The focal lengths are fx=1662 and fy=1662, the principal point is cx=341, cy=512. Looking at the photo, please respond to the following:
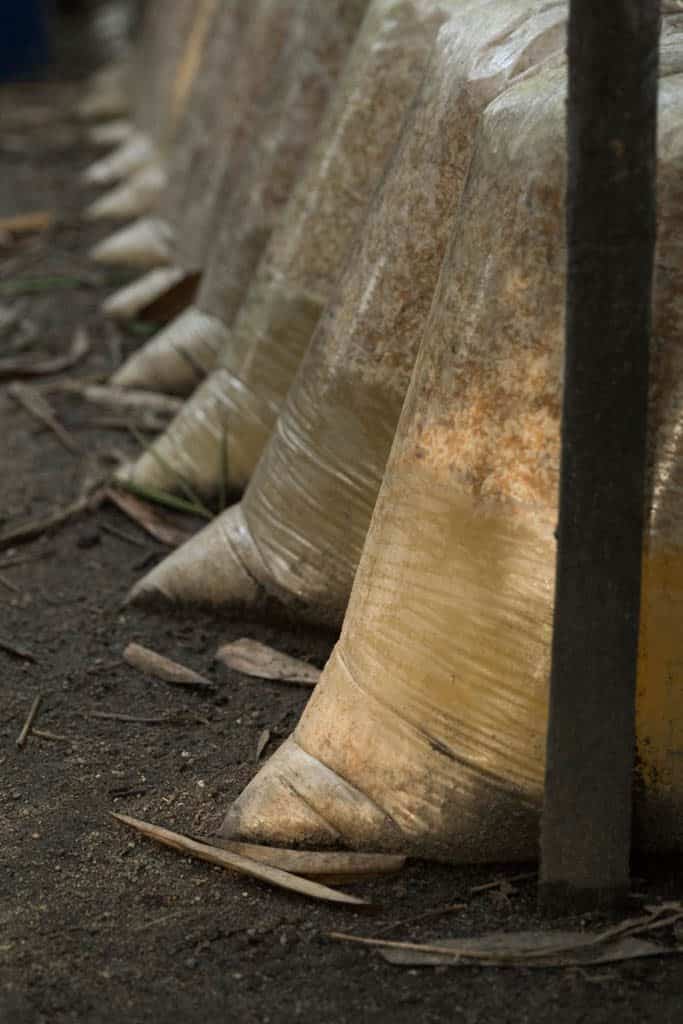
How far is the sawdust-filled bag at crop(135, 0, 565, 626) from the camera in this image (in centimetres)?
250

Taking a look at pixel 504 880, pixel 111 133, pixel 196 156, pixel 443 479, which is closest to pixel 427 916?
pixel 504 880

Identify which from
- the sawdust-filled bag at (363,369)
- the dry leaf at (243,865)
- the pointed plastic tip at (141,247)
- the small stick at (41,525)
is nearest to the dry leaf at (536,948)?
the dry leaf at (243,865)

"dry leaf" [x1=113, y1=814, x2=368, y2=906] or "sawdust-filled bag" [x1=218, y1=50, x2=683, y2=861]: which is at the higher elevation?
"sawdust-filled bag" [x1=218, y1=50, x2=683, y2=861]

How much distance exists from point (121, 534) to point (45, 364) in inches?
58.2

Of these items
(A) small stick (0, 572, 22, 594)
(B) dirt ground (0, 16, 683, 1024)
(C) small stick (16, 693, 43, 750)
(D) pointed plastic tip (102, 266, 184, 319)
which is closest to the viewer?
(B) dirt ground (0, 16, 683, 1024)

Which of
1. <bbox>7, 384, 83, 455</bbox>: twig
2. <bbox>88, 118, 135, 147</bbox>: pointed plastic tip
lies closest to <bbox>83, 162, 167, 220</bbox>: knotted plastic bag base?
<bbox>88, 118, 135, 147</bbox>: pointed plastic tip

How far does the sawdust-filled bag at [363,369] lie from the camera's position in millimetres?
2504

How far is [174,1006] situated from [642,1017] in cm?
55

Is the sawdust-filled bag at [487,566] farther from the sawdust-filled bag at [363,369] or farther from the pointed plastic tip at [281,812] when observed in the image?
the sawdust-filled bag at [363,369]

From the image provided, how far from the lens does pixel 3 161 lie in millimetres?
8641

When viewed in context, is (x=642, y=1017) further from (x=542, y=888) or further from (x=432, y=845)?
(x=432, y=845)

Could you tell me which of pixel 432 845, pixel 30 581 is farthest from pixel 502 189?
pixel 30 581

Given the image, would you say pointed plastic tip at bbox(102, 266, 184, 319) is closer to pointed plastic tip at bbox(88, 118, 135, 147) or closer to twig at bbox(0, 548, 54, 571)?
twig at bbox(0, 548, 54, 571)

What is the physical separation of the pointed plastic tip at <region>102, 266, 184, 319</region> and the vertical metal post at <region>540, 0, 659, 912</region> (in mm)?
3347
